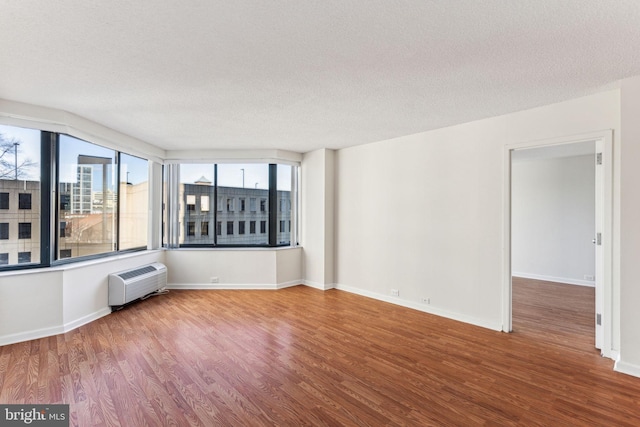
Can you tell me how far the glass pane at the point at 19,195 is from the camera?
3385 mm

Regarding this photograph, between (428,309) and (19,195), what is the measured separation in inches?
204

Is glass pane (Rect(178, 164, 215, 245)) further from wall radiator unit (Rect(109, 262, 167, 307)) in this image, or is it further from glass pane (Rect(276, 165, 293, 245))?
glass pane (Rect(276, 165, 293, 245))

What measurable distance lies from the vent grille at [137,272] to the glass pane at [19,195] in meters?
1.09

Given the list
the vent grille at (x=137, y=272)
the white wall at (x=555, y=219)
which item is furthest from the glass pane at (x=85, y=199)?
the white wall at (x=555, y=219)

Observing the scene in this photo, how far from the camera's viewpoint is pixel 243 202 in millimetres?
5996

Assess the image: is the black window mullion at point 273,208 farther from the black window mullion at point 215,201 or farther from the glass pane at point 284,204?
the black window mullion at point 215,201

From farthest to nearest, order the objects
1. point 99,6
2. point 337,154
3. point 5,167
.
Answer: point 337,154 < point 5,167 < point 99,6

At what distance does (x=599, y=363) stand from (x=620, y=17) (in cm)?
286

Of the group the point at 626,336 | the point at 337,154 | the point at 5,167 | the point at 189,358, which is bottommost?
the point at 189,358

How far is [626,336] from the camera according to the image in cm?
271

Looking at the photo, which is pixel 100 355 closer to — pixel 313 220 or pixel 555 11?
pixel 313 220

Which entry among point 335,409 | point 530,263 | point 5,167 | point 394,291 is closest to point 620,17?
point 335,409

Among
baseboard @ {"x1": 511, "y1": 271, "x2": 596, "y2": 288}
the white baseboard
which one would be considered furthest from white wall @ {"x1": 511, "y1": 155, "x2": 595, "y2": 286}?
the white baseboard

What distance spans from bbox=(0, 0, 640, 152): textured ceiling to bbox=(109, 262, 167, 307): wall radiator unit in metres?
2.22
